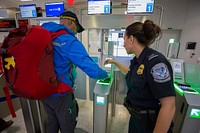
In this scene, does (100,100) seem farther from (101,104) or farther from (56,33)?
(56,33)

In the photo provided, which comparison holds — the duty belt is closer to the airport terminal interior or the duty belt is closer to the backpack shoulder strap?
the airport terminal interior

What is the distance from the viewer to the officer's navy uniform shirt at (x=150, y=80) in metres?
0.65

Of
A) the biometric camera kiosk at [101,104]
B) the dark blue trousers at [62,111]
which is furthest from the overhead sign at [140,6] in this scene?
the dark blue trousers at [62,111]

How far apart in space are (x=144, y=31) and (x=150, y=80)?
33cm

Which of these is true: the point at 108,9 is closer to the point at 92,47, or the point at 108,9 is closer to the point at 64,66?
the point at 64,66

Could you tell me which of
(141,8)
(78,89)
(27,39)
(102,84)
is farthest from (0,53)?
(141,8)

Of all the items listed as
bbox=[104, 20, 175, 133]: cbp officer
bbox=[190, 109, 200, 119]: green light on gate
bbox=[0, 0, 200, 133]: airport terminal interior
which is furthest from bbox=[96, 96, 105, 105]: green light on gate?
bbox=[190, 109, 200, 119]: green light on gate

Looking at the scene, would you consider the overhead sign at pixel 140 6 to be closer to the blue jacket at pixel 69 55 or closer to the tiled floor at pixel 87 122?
the blue jacket at pixel 69 55

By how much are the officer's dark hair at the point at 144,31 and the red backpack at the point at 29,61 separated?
0.58 m

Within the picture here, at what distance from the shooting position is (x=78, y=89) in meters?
2.75

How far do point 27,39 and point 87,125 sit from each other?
1.71 m

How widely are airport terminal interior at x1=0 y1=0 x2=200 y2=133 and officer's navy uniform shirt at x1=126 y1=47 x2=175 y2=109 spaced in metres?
0.51

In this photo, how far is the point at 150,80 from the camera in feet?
2.22

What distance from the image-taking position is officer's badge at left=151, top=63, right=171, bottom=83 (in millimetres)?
647
